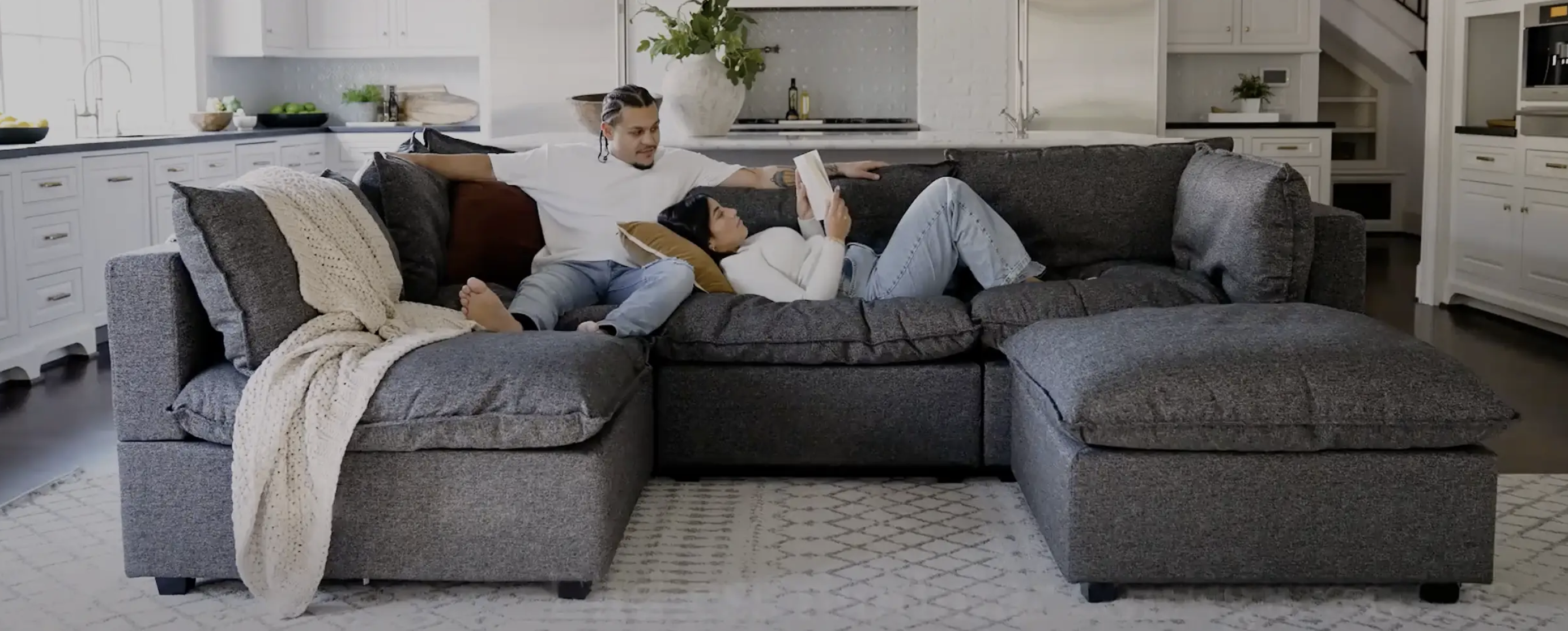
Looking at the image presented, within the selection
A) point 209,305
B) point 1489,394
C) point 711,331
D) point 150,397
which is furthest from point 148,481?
point 1489,394

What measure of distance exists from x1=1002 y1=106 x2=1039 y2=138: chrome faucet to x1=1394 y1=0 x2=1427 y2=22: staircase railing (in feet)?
10.3

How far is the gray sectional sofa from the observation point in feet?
9.32

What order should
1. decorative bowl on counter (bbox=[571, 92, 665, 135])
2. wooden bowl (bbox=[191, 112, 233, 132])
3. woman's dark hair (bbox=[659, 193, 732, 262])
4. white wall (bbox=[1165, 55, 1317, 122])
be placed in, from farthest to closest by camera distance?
white wall (bbox=[1165, 55, 1317, 122])
wooden bowl (bbox=[191, 112, 233, 132])
decorative bowl on counter (bbox=[571, 92, 665, 135])
woman's dark hair (bbox=[659, 193, 732, 262])

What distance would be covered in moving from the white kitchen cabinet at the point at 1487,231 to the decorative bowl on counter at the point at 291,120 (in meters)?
5.80

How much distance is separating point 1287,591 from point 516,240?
226cm

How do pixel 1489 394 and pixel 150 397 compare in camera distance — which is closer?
pixel 1489 394

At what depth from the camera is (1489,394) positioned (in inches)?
108

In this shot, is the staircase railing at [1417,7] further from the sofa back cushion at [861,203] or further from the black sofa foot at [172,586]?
the black sofa foot at [172,586]

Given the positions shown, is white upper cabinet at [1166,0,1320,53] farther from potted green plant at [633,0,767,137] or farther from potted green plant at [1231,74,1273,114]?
potted green plant at [633,0,767,137]

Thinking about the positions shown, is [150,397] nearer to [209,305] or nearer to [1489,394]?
[209,305]

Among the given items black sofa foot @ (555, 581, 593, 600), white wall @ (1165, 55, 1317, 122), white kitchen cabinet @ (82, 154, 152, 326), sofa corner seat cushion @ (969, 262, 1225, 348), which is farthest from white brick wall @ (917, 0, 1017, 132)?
black sofa foot @ (555, 581, 593, 600)

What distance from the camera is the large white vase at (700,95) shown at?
5.56m

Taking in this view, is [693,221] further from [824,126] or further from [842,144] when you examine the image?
[824,126]

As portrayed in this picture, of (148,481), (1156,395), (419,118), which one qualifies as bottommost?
(148,481)
